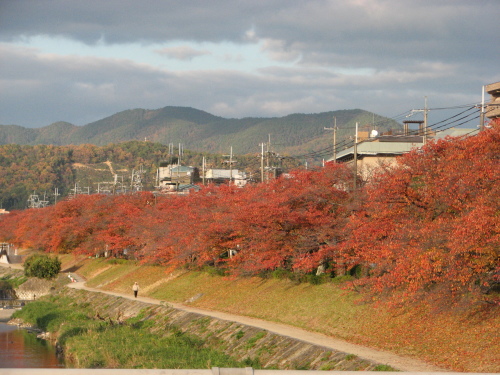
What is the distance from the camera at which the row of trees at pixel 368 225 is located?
72.2ft

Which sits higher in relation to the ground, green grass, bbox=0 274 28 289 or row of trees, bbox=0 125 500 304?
row of trees, bbox=0 125 500 304

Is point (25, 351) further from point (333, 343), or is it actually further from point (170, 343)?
point (333, 343)

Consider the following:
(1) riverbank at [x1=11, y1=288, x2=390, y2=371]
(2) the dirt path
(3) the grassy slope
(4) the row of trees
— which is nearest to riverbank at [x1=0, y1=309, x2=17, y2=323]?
(1) riverbank at [x1=11, y1=288, x2=390, y2=371]

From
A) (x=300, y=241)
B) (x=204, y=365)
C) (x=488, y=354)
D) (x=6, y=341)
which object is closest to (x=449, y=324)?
(x=488, y=354)

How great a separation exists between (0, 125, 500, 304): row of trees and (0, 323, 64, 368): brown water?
39.9 feet

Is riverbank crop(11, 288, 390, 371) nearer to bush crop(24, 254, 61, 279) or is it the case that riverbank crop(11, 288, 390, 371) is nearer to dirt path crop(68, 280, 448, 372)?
dirt path crop(68, 280, 448, 372)

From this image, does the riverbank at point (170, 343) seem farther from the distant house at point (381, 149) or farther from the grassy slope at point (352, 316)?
the distant house at point (381, 149)

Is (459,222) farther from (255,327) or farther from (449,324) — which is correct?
(255,327)

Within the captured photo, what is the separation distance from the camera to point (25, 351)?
4041cm

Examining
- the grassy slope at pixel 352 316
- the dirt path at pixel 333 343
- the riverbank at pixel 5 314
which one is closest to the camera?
the dirt path at pixel 333 343

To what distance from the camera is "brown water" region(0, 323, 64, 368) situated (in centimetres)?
3594

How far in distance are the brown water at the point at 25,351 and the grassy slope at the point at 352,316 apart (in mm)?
10002

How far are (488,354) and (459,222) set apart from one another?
435 centimetres

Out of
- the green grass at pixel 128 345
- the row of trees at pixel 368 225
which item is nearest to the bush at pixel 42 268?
the row of trees at pixel 368 225
